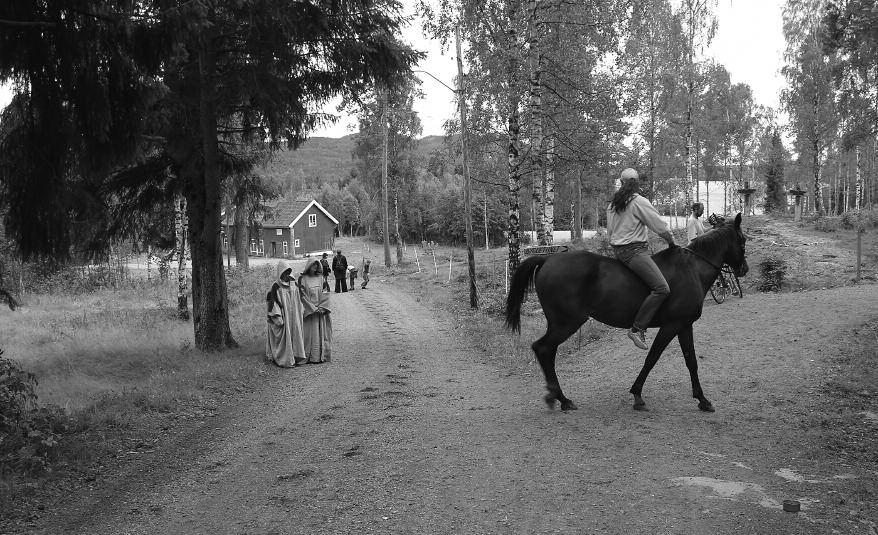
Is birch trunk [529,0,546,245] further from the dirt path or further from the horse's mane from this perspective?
the horse's mane

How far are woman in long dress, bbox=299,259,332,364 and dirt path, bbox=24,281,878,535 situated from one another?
166cm

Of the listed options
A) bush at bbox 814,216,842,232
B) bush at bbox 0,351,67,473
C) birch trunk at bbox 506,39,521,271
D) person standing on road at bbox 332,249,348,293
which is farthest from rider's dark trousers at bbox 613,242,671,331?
bush at bbox 814,216,842,232

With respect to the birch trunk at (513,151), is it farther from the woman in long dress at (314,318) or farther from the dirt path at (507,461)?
the dirt path at (507,461)

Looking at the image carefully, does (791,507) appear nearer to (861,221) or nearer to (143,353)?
(143,353)

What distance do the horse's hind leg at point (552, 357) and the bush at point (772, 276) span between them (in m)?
11.1

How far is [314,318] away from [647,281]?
21.9ft

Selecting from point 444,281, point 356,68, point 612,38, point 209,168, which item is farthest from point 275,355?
point 444,281

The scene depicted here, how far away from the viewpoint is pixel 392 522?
162 inches

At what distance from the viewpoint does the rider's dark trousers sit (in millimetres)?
6574

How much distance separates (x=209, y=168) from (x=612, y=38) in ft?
37.6

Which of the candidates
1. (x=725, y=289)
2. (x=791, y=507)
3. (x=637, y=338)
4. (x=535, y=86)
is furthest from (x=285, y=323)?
(x=725, y=289)

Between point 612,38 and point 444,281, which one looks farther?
point 444,281

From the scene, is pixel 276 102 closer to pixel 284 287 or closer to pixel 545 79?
pixel 284 287

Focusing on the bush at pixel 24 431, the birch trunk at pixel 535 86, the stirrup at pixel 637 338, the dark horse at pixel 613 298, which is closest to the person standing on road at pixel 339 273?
the birch trunk at pixel 535 86
